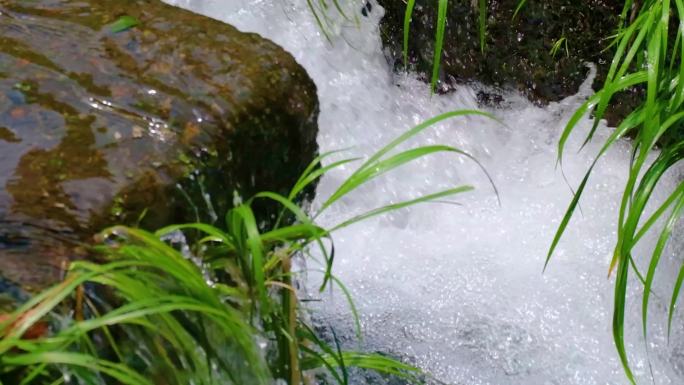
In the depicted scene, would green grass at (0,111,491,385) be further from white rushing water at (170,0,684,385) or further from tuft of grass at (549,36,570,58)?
tuft of grass at (549,36,570,58)

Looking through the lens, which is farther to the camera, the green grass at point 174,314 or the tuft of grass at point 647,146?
the tuft of grass at point 647,146

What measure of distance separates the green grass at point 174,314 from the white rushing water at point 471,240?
0.81 metres

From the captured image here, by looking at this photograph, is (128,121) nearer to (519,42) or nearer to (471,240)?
(471,240)

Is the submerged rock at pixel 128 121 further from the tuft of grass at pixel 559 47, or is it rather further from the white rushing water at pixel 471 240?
the tuft of grass at pixel 559 47

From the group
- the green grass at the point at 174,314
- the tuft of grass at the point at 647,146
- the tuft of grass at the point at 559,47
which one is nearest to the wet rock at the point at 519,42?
the tuft of grass at the point at 559,47

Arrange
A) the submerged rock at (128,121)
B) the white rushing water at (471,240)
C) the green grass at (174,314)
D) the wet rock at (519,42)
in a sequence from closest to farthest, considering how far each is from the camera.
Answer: the green grass at (174,314)
the submerged rock at (128,121)
the white rushing water at (471,240)
the wet rock at (519,42)

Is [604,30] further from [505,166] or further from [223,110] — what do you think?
A: [223,110]

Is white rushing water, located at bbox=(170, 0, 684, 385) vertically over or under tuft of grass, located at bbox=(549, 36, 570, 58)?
under

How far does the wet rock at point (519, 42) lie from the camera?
3.47 metres

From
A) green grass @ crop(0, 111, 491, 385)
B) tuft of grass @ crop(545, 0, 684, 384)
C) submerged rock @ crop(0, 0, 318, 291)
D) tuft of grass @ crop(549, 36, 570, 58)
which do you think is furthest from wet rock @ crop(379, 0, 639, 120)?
green grass @ crop(0, 111, 491, 385)

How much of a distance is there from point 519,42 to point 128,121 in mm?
2227

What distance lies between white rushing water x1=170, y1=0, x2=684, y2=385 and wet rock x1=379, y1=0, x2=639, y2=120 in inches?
3.4

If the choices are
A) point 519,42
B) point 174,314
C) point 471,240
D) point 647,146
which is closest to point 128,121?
point 174,314

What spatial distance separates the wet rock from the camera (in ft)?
11.4
